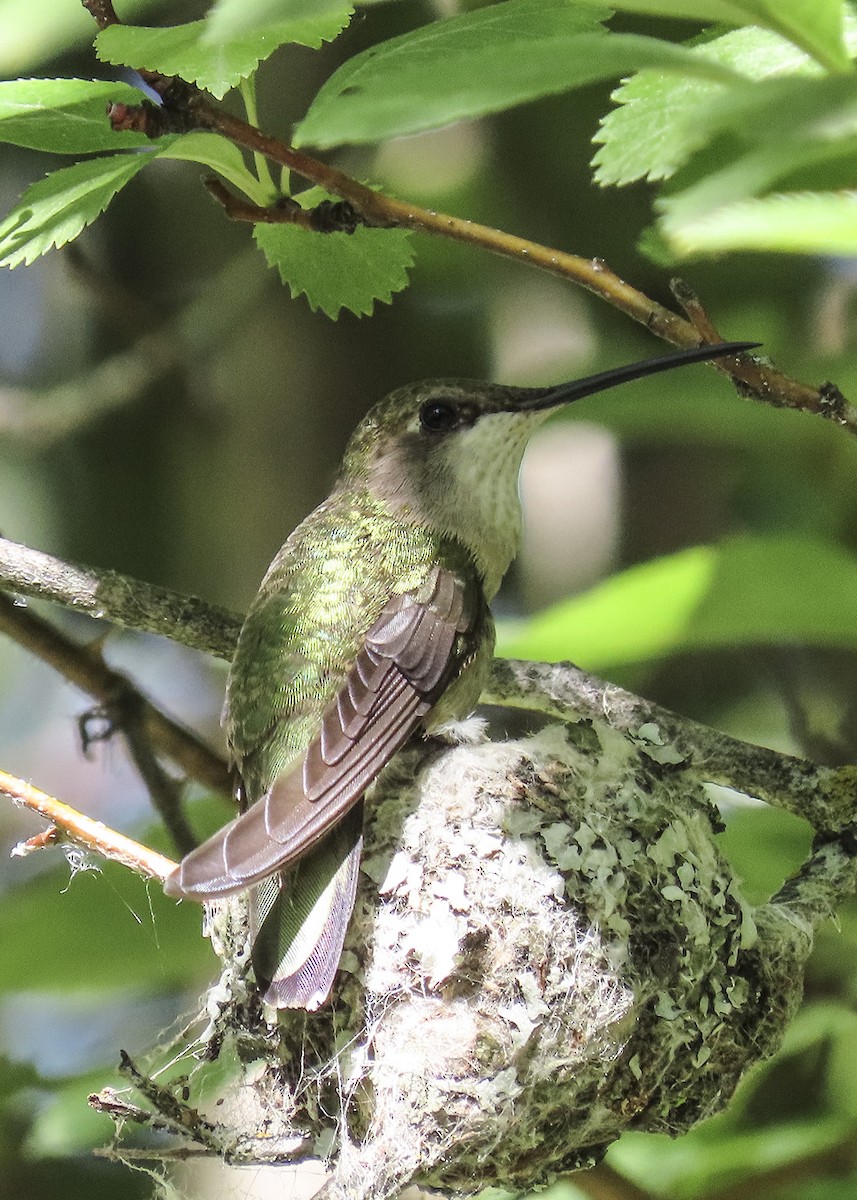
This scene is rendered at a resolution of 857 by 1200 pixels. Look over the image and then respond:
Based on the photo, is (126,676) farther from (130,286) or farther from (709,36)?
(130,286)

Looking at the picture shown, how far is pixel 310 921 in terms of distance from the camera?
72.0 inches

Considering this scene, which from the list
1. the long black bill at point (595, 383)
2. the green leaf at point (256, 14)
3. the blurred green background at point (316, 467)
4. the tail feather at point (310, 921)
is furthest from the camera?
the blurred green background at point (316, 467)

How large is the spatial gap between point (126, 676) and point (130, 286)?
6.77ft

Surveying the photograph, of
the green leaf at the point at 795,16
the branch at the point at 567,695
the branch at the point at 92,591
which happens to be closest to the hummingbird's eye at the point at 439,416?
the branch at the point at 567,695

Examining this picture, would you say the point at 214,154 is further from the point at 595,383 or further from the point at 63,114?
the point at 595,383

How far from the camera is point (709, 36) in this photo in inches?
49.6

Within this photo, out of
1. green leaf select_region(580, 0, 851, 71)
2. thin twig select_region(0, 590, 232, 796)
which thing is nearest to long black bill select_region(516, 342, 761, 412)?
thin twig select_region(0, 590, 232, 796)

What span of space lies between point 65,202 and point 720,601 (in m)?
1.22

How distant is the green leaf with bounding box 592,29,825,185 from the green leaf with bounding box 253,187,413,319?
650 millimetres

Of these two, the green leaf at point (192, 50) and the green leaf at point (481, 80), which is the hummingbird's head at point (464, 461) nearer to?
the green leaf at point (192, 50)

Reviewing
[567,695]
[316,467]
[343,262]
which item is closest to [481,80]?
[343,262]

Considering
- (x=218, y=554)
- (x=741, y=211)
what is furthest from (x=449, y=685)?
(x=218, y=554)

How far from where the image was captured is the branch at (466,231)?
1409 mm

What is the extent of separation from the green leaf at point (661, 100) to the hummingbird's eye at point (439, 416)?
1.11m
